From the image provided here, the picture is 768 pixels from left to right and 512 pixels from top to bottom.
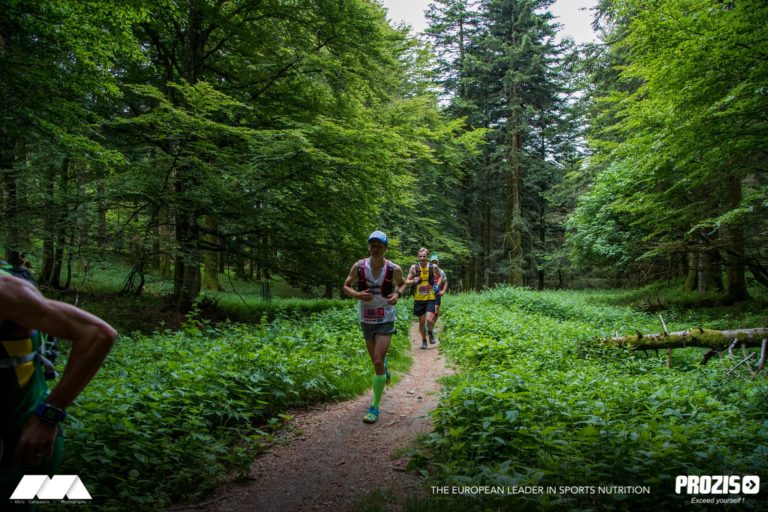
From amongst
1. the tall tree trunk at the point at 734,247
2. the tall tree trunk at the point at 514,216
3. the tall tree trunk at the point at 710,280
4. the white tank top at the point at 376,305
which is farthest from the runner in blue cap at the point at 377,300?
the tall tree trunk at the point at 514,216

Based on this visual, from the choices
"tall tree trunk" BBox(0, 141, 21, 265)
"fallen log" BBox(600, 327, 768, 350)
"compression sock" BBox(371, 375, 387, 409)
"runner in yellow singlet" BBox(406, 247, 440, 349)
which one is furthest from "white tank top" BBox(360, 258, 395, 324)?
"tall tree trunk" BBox(0, 141, 21, 265)

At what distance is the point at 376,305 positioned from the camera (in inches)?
216

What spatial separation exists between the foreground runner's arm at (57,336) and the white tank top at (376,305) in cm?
382

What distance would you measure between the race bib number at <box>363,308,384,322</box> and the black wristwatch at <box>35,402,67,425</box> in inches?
155

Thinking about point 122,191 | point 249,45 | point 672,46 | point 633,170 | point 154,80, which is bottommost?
point 122,191

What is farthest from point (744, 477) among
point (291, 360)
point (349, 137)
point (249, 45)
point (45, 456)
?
point (249, 45)

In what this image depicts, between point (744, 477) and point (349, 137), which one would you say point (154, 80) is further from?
point (744, 477)

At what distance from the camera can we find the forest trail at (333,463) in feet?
11.1

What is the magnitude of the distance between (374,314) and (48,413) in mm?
3980

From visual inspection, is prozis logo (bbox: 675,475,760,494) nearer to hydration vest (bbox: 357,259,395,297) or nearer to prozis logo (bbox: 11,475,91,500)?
hydration vest (bbox: 357,259,395,297)

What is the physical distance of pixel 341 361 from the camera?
6918mm

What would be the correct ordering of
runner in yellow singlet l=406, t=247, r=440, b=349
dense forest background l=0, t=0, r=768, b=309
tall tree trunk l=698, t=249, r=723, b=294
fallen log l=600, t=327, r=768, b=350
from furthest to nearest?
tall tree trunk l=698, t=249, r=723, b=294
runner in yellow singlet l=406, t=247, r=440, b=349
dense forest background l=0, t=0, r=768, b=309
fallen log l=600, t=327, r=768, b=350

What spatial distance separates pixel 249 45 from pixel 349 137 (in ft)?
18.7

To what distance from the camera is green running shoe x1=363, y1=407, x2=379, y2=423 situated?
5.22 m
